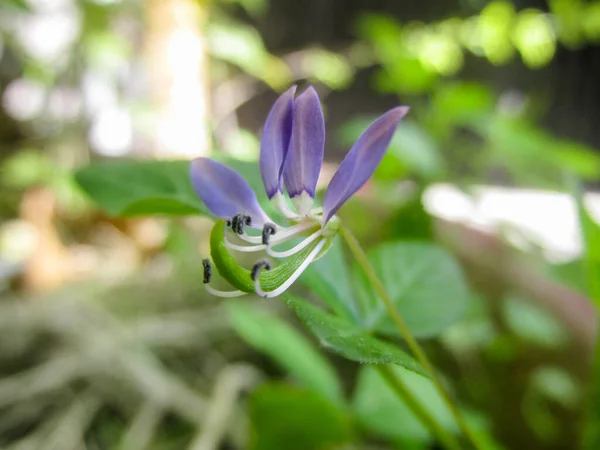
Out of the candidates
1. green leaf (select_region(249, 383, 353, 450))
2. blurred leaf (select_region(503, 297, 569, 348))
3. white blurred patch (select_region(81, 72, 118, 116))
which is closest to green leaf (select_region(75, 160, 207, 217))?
green leaf (select_region(249, 383, 353, 450))

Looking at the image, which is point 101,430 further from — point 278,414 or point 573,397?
point 573,397

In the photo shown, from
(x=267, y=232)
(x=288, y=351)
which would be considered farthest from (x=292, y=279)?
(x=288, y=351)

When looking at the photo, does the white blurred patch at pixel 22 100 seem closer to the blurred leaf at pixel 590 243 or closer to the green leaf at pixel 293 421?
the green leaf at pixel 293 421

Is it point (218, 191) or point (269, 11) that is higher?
point (218, 191)

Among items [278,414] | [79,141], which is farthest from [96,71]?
[278,414]

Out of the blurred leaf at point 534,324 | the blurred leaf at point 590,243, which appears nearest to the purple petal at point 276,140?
the blurred leaf at point 590,243
